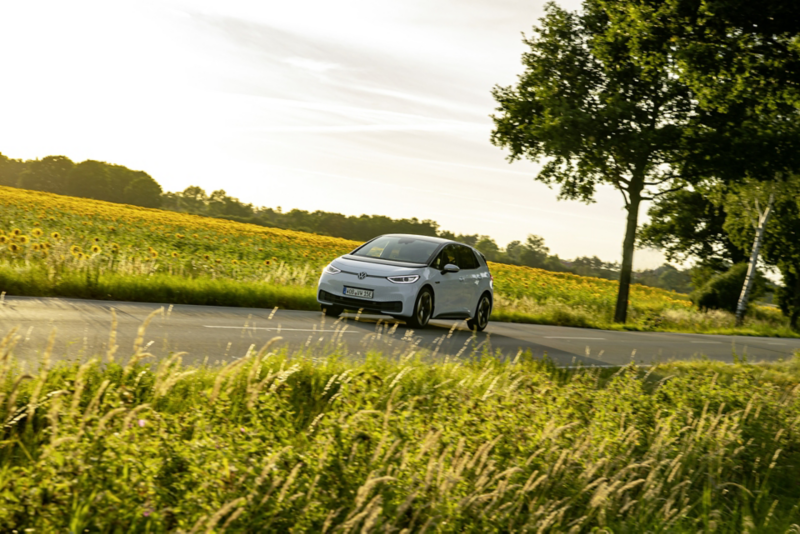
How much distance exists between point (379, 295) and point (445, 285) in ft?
5.54

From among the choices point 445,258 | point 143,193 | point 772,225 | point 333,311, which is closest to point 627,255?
point 445,258

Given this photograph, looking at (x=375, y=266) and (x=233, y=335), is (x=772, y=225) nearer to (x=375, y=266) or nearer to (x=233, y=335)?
(x=375, y=266)

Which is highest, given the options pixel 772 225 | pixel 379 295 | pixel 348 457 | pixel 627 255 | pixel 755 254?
pixel 772 225

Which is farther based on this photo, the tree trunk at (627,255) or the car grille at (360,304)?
the tree trunk at (627,255)

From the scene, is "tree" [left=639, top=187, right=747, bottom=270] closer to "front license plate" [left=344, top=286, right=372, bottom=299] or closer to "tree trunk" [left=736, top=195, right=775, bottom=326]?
"tree trunk" [left=736, top=195, right=775, bottom=326]

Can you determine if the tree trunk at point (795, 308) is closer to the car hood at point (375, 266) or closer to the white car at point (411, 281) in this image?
the white car at point (411, 281)

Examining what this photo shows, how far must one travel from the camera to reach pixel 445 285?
1460 cm

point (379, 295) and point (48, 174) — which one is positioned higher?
point (48, 174)

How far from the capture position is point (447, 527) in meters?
3.96

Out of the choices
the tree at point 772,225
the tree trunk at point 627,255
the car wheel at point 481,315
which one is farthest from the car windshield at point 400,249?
the tree at point 772,225

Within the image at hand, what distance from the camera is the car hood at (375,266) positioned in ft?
44.8

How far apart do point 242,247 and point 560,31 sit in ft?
50.0

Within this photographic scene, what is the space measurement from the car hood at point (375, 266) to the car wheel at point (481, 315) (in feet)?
8.00

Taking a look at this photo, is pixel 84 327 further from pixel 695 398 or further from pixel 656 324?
pixel 656 324
